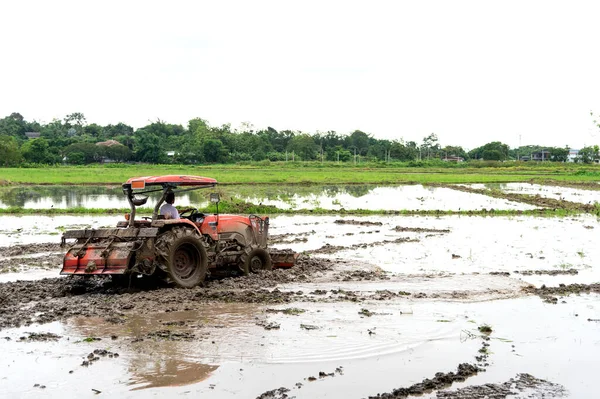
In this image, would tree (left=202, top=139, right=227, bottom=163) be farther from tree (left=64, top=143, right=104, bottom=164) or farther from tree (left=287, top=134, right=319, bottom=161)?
tree (left=287, top=134, right=319, bottom=161)

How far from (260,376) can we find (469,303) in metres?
4.71

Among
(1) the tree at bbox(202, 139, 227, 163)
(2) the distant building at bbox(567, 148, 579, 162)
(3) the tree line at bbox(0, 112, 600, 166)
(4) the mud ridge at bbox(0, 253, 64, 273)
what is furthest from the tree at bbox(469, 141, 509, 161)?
(4) the mud ridge at bbox(0, 253, 64, 273)

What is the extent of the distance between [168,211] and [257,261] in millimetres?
2403

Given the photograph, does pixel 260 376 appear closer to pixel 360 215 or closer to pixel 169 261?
pixel 169 261

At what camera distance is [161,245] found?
33.3 ft

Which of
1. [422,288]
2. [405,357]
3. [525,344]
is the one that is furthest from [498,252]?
[405,357]

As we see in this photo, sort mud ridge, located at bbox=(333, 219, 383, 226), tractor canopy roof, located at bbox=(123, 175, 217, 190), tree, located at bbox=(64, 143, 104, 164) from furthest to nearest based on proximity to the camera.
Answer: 1. tree, located at bbox=(64, 143, 104, 164)
2. mud ridge, located at bbox=(333, 219, 383, 226)
3. tractor canopy roof, located at bbox=(123, 175, 217, 190)

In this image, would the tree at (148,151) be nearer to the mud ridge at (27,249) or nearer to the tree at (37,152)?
the tree at (37,152)

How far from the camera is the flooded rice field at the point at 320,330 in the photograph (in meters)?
6.47

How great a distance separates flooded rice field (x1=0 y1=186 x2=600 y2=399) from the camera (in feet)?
21.2

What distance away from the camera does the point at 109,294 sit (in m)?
10.2

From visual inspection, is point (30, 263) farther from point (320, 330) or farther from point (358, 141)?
point (358, 141)

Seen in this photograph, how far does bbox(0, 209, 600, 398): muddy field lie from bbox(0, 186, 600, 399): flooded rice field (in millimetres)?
24

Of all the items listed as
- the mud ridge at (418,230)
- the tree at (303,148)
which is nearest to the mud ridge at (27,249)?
the mud ridge at (418,230)
